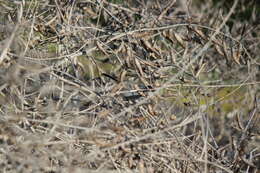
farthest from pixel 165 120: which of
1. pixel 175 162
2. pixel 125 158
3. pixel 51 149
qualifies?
pixel 51 149

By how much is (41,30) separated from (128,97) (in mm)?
549

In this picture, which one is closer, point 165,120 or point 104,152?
point 104,152

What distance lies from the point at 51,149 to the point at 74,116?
26 cm

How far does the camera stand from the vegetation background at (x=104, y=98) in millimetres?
1854

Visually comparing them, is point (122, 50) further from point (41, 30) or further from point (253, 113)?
point (253, 113)

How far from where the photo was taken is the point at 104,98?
2178mm

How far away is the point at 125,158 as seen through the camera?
2.04 metres

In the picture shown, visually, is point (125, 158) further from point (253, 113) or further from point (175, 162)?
point (253, 113)

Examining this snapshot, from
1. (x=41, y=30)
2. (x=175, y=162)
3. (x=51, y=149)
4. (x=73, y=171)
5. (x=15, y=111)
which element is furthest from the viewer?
(x=41, y=30)

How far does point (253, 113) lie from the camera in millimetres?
2338

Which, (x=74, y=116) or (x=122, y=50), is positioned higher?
(x=122, y=50)

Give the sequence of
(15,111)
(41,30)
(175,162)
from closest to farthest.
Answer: (15,111) → (175,162) → (41,30)

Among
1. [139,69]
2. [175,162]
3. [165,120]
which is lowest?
[175,162]

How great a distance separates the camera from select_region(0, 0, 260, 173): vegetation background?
1854 mm
